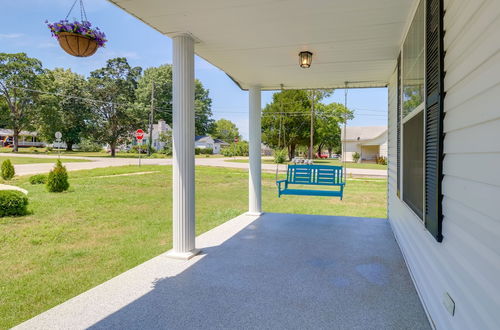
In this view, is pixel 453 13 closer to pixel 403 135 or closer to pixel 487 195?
pixel 487 195

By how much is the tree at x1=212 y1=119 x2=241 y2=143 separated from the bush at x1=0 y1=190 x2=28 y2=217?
45.5m

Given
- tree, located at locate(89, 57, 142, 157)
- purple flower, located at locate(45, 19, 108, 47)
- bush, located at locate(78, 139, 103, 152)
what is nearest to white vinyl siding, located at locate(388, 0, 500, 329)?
purple flower, located at locate(45, 19, 108, 47)

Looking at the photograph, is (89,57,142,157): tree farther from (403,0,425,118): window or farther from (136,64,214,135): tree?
(403,0,425,118): window

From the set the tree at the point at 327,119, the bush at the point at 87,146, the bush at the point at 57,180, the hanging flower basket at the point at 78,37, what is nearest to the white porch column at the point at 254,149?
the hanging flower basket at the point at 78,37

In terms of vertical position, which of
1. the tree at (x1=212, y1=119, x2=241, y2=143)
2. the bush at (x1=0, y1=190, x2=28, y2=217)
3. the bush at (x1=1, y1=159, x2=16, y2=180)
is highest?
the tree at (x1=212, y1=119, x2=241, y2=143)

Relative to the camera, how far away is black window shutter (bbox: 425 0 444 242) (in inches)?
67.4

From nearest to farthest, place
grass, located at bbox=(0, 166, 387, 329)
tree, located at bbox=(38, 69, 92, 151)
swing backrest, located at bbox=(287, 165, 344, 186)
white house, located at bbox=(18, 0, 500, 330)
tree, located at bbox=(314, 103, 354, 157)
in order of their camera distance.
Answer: white house, located at bbox=(18, 0, 500, 330), grass, located at bbox=(0, 166, 387, 329), swing backrest, located at bbox=(287, 165, 344, 186), tree, located at bbox=(38, 69, 92, 151), tree, located at bbox=(314, 103, 354, 157)

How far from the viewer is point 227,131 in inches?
2096

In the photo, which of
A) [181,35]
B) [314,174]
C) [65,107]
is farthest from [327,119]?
[181,35]

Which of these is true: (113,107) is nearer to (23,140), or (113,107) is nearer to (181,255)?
(23,140)

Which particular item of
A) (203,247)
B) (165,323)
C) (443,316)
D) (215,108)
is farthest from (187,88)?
(215,108)

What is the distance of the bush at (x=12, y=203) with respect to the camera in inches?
205

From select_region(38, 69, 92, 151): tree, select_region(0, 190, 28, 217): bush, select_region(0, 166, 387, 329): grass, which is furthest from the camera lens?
select_region(38, 69, 92, 151): tree

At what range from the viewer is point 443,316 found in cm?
175
